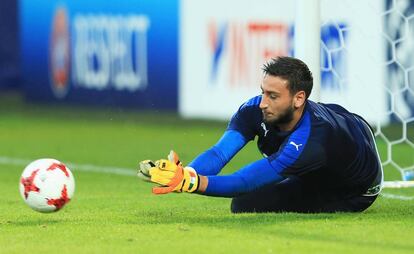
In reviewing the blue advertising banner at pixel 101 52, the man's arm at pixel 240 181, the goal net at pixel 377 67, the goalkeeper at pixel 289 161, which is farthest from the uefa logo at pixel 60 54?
the man's arm at pixel 240 181

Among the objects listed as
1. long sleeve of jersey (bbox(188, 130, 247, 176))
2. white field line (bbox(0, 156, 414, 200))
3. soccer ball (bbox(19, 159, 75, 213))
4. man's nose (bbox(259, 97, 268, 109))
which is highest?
man's nose (bbox(259, 97, 268, 109))

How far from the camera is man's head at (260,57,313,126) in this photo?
685cm

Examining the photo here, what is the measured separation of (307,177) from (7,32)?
13611mm

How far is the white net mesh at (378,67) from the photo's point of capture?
1096cm

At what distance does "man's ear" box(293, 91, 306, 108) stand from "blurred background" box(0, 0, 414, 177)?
1620mm

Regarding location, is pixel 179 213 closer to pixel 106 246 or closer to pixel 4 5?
pixel 106 246

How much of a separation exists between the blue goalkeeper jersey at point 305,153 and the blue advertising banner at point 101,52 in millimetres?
8367

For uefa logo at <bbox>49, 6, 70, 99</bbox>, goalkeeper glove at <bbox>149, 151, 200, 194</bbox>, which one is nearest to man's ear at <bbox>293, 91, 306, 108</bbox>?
goalkeeper glove at <bbox>149, 151, 200, 194</bbox>

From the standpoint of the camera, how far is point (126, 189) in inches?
370

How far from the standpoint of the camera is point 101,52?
16.8 meters

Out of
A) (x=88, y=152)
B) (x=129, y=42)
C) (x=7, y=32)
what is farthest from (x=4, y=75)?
(x=88, y=152)

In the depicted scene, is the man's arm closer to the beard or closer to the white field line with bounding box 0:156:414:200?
the beard

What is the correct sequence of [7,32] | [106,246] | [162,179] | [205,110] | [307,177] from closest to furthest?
[106,246] → [162,179] → [307,177] → [205,110] → [7,32]

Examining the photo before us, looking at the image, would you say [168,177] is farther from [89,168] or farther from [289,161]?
[89,168]
